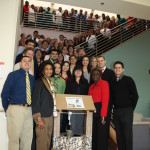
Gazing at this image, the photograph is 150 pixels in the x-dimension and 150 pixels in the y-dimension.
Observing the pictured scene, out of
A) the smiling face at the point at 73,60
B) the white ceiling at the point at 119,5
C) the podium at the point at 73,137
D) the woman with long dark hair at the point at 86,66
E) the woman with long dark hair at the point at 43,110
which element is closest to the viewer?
the woman with long dark hair at the point at 43,110

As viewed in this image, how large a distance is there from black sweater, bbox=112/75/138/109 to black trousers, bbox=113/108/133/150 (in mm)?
111

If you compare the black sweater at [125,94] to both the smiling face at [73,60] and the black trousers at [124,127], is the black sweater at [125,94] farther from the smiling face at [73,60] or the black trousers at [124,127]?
the smiling face at [73,60]

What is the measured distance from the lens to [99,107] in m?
4.11

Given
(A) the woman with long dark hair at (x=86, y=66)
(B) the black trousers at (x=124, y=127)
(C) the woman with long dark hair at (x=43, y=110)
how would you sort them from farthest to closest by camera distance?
(A) the woman with long dark hair at (x=86, y=66) < (B) the black trousers at (x=124, y=127) < (C) the woman with long dark hair at (x=43, y=110)

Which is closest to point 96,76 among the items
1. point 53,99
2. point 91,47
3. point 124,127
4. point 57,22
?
point 53,99

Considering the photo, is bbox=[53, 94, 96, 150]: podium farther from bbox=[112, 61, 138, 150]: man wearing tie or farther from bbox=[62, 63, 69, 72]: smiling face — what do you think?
bbox=[62, 63, 69, 72]: smiling face

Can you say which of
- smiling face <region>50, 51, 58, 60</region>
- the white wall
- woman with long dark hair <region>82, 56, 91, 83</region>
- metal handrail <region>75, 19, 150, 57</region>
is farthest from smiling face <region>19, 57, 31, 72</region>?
metal handrail <region>75, 19, 150, 57</region>

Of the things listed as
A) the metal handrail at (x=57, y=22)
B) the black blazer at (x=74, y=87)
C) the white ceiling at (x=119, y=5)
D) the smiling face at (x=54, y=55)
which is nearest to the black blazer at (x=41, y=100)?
the black blazer at (x=74, y=87)

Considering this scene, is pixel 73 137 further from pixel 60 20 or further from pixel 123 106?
pixel 60 20

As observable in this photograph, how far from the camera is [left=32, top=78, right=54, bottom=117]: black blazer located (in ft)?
11.7

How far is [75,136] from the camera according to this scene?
12.7ft

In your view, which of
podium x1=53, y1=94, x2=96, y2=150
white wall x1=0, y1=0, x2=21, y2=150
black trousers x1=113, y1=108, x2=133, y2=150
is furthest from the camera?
white wall x1=0, y1=0, x2=21, y2=150

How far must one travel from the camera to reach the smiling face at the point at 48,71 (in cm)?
387

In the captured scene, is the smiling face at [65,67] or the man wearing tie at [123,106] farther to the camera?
the smiling face at [65,67]
